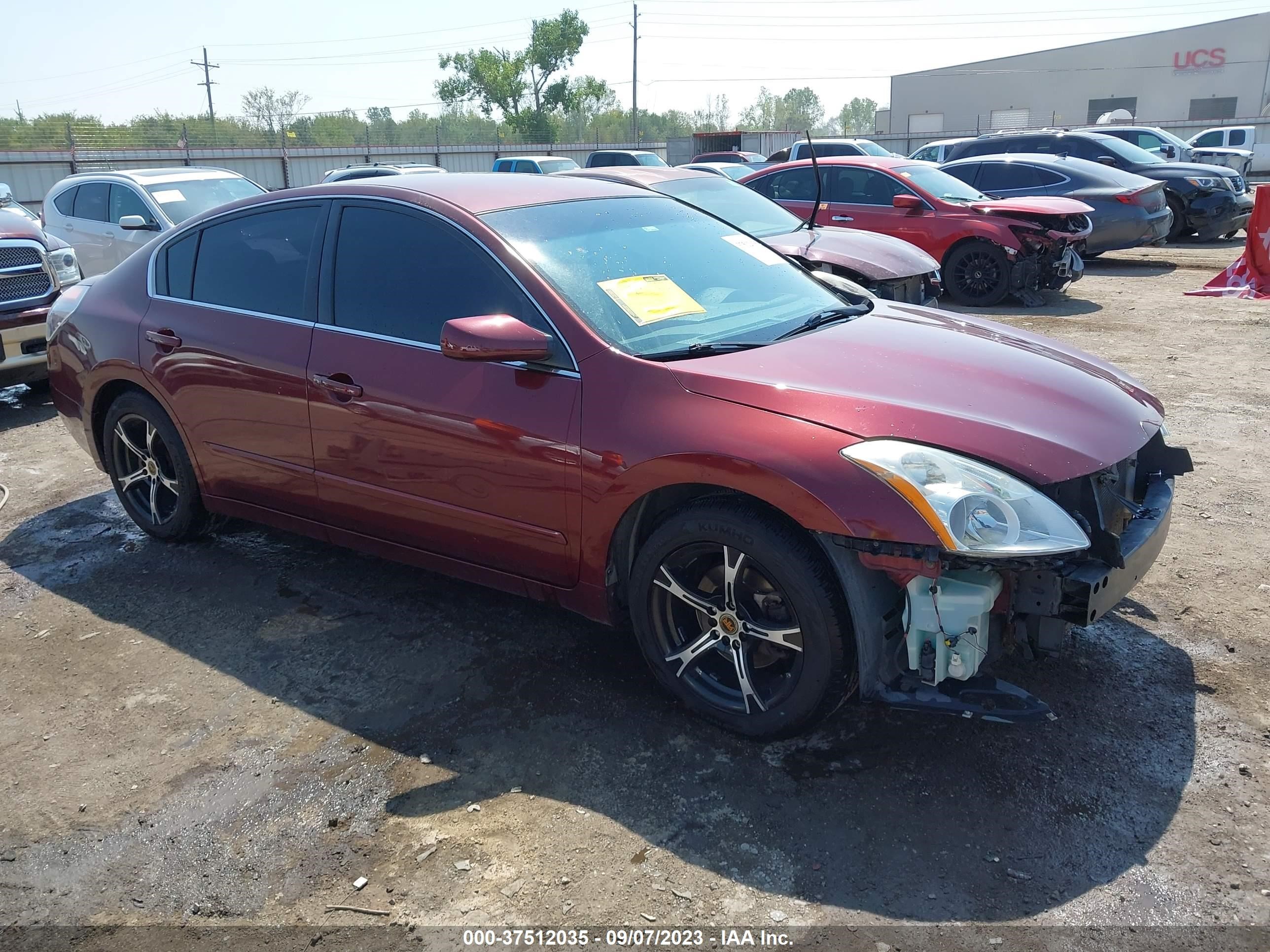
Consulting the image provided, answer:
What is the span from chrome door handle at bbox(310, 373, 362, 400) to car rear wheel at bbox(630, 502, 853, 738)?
1327 mm

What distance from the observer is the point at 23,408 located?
26.3 feet

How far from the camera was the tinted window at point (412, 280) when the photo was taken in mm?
3592

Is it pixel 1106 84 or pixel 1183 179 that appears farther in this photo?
pixel 1106 84

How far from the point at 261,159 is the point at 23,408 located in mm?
20955

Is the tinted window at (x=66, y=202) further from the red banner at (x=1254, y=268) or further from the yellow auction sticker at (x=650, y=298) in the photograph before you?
the red banner at (x=1254, y=268)

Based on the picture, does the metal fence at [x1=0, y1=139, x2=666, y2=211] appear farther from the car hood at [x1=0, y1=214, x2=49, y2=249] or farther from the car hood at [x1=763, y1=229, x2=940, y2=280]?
the car hood at [x1=763, y1=229, x2=940, y2=280]

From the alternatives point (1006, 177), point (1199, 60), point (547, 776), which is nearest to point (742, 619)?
point (547, 776)

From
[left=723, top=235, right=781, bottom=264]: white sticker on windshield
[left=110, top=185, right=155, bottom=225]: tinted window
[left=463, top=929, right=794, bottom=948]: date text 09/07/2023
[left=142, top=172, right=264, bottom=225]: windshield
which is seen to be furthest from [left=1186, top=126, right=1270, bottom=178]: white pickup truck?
[left=463, top=929, right=794, bottom=948]: date text 09/07/2023

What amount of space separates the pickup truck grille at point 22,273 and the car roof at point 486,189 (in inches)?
170

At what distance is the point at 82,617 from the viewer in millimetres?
4324

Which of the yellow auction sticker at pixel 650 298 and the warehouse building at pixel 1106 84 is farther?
the warehouse building at pixel 1106 84

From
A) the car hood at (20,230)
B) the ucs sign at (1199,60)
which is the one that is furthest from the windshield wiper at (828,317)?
the ucs sign at (1199,60)

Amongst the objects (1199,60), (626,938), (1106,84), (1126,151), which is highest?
(1199,60)

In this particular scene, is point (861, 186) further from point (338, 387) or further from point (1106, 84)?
point (1106, 84)
